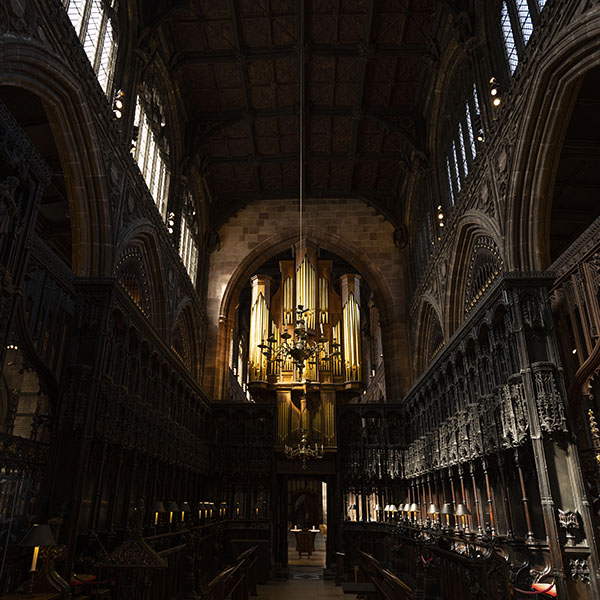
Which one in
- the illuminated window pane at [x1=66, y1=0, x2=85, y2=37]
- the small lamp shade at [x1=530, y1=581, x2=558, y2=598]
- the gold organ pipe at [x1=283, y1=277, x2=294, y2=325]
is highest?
the illuminated window pane at [x1=66, y1=0, x2=85, y2=37]

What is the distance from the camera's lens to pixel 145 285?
1528 cm

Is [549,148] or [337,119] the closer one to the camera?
[549,148]

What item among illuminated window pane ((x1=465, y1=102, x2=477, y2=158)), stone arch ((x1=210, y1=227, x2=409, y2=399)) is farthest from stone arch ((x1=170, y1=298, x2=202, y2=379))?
illuminated window pane ((x1=465, y1=102, x2=477, y2=158))

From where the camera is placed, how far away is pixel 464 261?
15008 mm

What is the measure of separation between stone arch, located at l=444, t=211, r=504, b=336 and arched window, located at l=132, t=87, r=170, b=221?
8.91 meters

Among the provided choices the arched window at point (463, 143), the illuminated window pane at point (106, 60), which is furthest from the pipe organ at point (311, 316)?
the illuminated window pane at point (106, 60)

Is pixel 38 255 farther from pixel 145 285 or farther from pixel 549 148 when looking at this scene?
pixel 549 148

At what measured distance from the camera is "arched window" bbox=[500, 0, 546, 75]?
35.7ft

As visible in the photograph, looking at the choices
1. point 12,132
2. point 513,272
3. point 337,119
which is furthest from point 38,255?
point 337,119

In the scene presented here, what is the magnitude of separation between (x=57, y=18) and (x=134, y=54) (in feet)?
16.1

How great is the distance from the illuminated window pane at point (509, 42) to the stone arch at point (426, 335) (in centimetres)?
794

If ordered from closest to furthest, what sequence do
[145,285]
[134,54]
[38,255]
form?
[38,255] < [134,54] < [145,285]

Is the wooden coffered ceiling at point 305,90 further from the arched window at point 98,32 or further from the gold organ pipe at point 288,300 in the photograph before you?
the gold organ pipe at point 288,300

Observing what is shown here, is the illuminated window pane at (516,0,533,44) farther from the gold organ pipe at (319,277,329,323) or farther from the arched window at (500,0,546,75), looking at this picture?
the gold organ pipe at (319,277,329,323)
